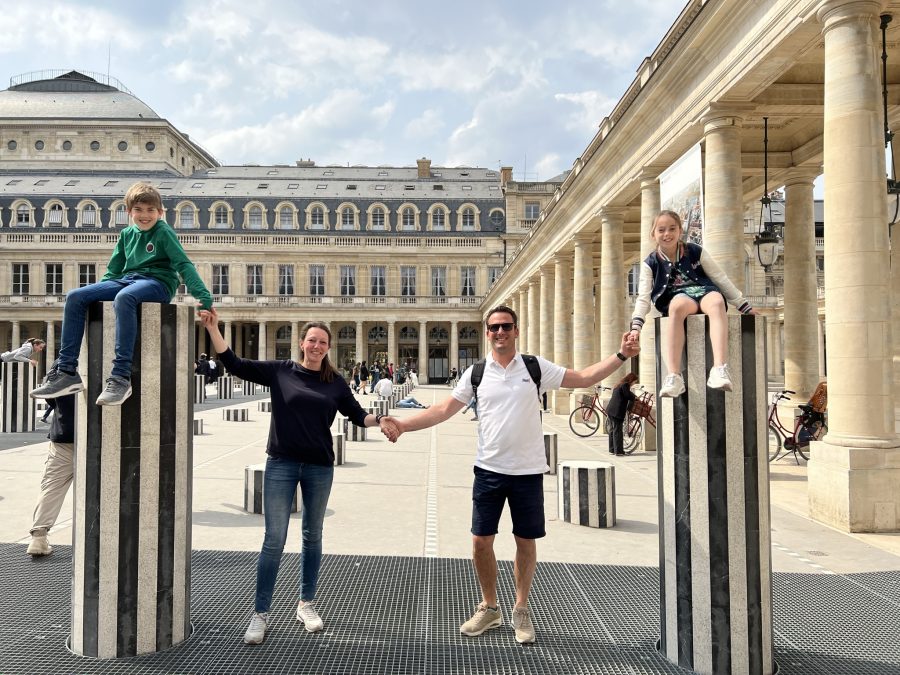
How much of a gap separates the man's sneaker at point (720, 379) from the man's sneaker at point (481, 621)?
2.00m

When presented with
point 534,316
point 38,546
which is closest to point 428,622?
point 38,546

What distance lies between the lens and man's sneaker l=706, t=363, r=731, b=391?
3484 mm

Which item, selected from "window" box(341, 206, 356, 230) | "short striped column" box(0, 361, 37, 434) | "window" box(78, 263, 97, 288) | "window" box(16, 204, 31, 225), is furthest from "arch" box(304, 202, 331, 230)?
"short striped column" box(0, 361, 37, 434)

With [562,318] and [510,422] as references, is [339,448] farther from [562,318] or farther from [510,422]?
[562,318]

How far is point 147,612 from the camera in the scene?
12.6 feet

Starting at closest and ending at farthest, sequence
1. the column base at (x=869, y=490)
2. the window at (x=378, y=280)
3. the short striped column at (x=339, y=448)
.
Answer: the column base at (x=869, y=490) → the short striped column at (x=339, y=448) → the window at (x=378, y=280)

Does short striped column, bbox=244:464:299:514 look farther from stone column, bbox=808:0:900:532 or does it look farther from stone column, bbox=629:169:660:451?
stone column, bbox=629:169:660:451

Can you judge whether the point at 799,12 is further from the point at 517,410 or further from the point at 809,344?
the point at 809,344

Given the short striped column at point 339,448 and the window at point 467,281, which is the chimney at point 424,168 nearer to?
the window at point 467,281

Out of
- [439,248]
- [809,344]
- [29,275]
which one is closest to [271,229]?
[439,248]

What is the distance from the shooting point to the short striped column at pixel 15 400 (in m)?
15.6

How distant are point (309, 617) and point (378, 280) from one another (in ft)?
182

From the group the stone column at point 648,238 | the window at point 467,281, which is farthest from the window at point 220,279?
the stone column at point 648,238

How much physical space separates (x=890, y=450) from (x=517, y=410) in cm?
529
